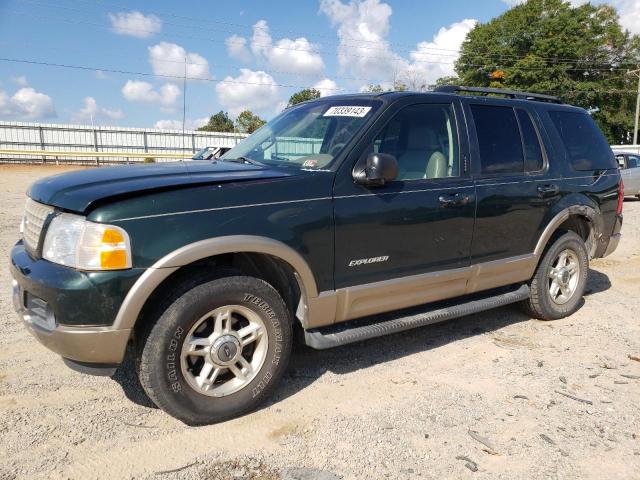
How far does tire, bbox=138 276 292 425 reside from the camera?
288 cm

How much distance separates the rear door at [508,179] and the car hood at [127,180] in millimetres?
1758

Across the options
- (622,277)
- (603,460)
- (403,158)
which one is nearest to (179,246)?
(403,158)

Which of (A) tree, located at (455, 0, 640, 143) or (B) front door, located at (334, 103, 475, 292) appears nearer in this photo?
(B) front door, located at (334, 103, 475, 292)

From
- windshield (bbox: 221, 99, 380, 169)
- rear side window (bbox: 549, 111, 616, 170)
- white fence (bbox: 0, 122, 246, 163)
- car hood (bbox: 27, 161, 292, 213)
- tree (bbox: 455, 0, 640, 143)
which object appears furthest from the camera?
tree (bbox: 455, 0, 640, 143)

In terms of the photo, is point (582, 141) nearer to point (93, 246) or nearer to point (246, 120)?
point (93, 246)

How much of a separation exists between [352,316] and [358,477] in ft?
3.82

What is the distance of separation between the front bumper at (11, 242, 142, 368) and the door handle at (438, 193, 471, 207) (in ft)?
7.32

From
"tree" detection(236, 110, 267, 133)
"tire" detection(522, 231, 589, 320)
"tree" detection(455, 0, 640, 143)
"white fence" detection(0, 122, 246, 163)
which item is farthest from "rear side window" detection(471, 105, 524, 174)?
"tree" detection(236, 110, 267, 133)

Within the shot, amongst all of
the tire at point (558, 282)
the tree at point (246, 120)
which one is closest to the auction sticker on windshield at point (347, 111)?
the tire at point (558, 282)

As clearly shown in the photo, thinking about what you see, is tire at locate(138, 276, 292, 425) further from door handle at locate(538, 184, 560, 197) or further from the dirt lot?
door handle at locate(538, 184, 560, 197)

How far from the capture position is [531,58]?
1758 inches

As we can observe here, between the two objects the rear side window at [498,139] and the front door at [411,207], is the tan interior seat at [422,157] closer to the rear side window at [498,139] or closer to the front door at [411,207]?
the front door at [411,207]

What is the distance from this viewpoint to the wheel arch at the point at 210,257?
2.74 meters

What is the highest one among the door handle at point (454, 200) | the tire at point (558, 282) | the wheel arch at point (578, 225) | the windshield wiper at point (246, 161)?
the windshield wiper at point (246, 161)
